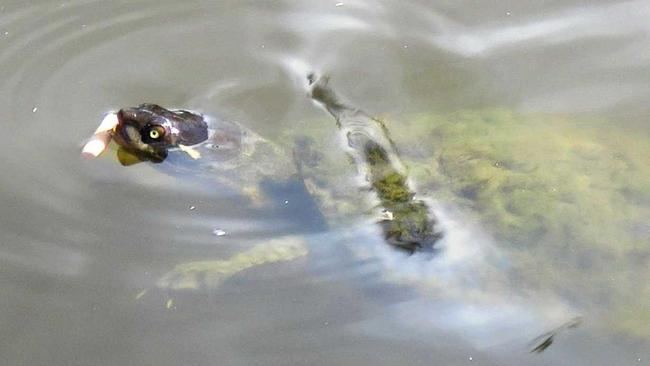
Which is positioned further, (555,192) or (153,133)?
(153,133)

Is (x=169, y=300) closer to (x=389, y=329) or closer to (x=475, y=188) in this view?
(x=389, y=329)

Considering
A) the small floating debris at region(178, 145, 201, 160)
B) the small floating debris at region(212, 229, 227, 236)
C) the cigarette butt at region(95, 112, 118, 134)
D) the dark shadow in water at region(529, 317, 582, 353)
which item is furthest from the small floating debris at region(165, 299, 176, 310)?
the dark shadow in water at region(529, 317, 582, 353)

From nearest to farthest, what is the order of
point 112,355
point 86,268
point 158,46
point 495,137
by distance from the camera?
1. point 112,355
2. point 86,268
3. point 495,137
4. point 158,46

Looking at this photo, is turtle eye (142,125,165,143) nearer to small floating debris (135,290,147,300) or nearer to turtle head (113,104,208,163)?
turtle head (113,104,208,163)

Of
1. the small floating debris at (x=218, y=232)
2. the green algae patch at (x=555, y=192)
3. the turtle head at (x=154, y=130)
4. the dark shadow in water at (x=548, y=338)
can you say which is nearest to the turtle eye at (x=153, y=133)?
the turtle head at (x=154, y=130)

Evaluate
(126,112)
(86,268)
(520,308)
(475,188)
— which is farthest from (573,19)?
(86,268)

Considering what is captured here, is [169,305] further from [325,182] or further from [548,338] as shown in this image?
[548,338]

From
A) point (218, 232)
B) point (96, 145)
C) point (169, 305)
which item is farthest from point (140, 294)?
point (96, 145)
